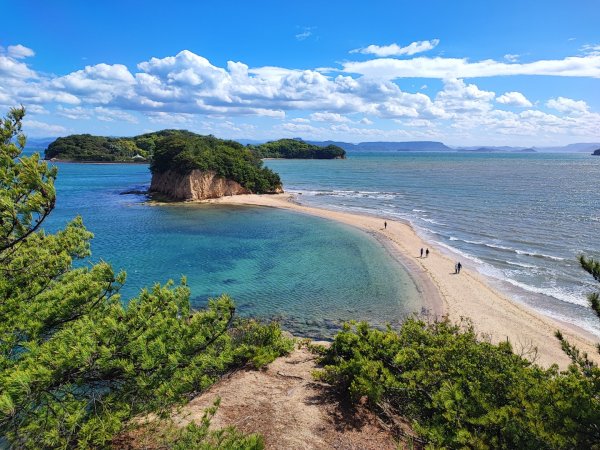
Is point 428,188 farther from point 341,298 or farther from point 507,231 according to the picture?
point 341,298

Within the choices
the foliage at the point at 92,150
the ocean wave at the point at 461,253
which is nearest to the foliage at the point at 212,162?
the ocean wave at the point at 461,253

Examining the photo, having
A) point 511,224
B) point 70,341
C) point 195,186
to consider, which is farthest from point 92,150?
point 70,341

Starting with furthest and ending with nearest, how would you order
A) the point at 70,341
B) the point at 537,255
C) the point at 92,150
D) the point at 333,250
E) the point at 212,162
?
the point at 92,150 → the point at 212,162 → the point at 333,250 → the point at 537,255 → the point at 70,341

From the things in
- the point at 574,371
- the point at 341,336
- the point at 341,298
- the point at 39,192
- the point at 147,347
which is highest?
the point at 39,192

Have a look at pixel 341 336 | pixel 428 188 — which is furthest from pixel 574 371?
pixel 428 188

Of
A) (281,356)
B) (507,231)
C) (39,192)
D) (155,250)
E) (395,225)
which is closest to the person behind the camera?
(39,192)

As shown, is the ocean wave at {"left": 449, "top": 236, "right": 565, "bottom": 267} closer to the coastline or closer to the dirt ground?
the coastline

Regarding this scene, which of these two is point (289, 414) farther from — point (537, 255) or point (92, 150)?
point (92, 150)
